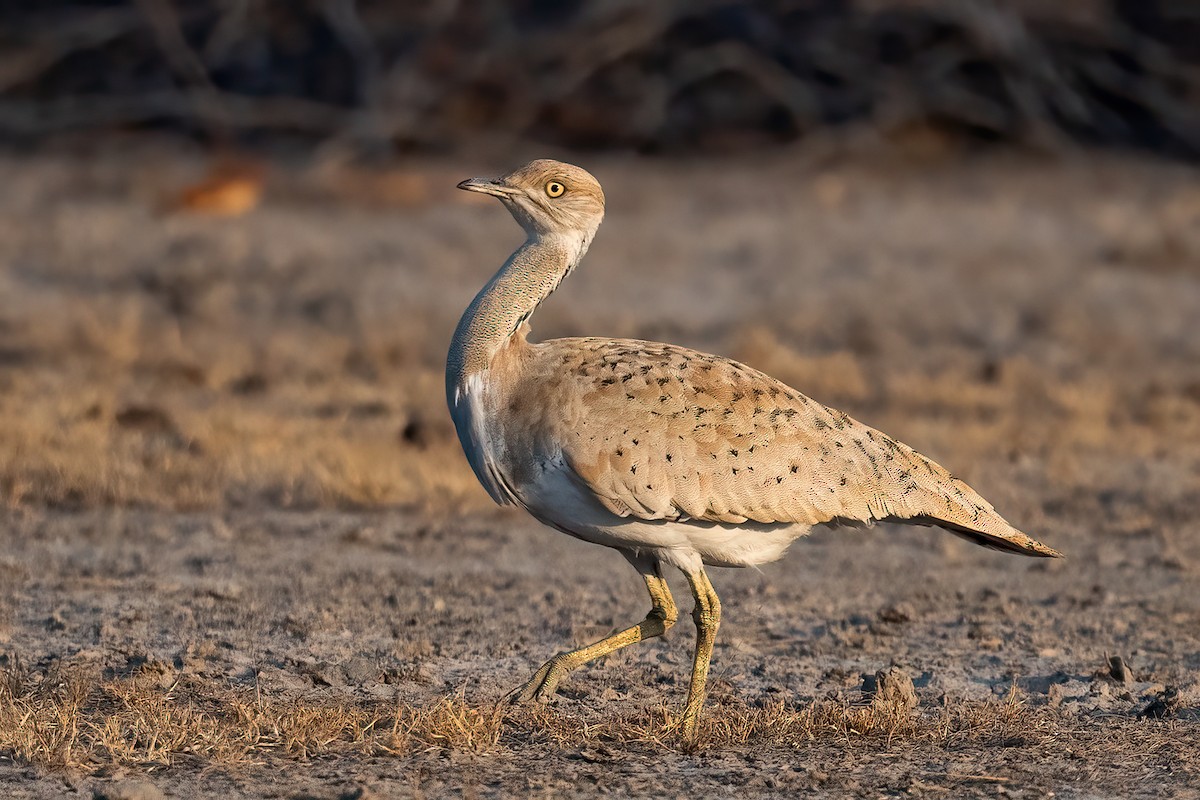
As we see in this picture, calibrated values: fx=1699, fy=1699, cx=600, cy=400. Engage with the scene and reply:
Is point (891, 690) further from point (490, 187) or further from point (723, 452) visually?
point (490, 187)

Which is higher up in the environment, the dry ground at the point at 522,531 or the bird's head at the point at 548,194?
the bird's head at the point at 548,194

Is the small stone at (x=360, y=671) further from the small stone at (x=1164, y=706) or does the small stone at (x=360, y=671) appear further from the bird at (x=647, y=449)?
the small stone at (x=1164, y=706)

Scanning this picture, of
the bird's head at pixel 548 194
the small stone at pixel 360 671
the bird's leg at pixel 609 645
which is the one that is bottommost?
the small stone at pixel 360 671

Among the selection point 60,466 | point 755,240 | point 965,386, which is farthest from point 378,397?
point 755,240

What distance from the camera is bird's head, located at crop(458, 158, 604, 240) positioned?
15.9ft

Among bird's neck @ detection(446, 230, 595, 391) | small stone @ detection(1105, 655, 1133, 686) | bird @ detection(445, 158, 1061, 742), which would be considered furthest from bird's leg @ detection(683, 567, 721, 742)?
small stone @ detection(1105, 655, 1133, 686)

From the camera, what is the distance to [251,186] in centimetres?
1783

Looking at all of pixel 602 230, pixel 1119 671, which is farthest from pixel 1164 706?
pixel 602 230

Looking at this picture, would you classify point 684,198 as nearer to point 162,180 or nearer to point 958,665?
point 162,180

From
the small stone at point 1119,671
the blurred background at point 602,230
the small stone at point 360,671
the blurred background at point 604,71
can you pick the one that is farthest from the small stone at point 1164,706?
the blurred background at point 604,71

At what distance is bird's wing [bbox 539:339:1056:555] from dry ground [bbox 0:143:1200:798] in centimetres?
61

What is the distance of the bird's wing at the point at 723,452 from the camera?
456 centimetres

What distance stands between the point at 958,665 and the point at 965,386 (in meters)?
5.90

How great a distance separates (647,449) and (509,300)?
0.59m
